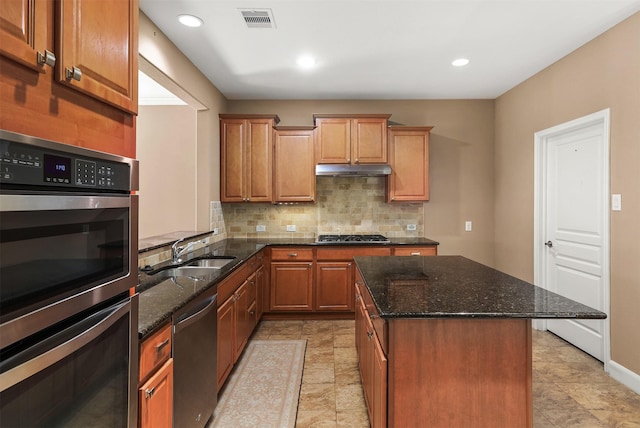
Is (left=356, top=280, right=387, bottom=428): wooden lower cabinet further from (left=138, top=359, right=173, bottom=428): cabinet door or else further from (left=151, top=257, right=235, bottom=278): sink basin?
(left=151, top=257, right=235, bottom=278): sink basin

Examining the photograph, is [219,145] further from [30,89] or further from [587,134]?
[587,134]

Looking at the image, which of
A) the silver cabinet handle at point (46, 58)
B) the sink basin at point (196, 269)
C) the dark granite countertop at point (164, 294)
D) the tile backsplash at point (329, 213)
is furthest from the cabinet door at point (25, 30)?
the tile backsplash at point (329, 213)

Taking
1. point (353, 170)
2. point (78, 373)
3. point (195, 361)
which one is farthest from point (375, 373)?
point (353, 170)

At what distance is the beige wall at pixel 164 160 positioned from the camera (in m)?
3.80

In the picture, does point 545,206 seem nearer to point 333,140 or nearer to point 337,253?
point 337,253

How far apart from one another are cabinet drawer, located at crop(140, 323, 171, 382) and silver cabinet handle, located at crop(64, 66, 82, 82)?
0.93 m

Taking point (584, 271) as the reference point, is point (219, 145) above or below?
above

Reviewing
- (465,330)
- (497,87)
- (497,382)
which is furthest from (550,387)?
(497,87)

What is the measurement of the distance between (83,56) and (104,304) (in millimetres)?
721

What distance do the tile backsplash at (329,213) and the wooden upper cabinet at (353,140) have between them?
1.39ft

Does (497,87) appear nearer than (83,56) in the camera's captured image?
No

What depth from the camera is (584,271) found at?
121 inches

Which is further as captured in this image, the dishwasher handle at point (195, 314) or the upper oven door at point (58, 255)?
the dishwasher handle at point (195, 314)

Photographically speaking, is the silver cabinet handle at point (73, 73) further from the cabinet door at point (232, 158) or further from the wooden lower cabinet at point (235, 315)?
the cabinet door at point (232, 158)
